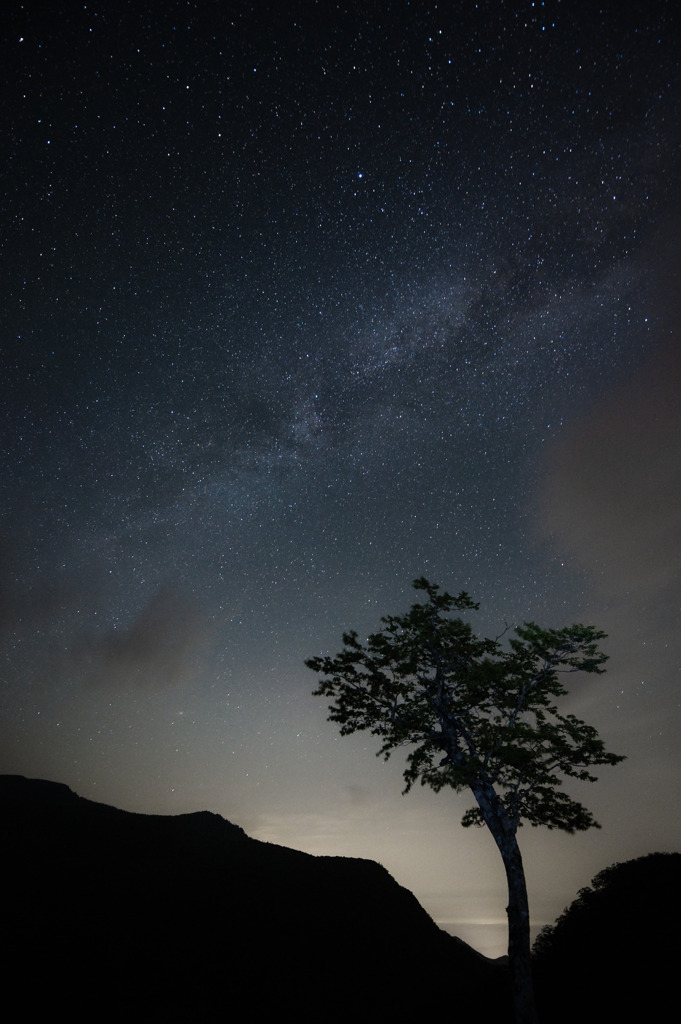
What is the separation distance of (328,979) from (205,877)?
69.9ft

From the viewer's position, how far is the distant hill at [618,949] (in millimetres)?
13195

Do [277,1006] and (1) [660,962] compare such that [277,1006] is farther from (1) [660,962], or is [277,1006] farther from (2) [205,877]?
(1) [660,962]

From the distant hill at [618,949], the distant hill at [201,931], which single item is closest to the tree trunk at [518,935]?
the distant hill at [618,949]

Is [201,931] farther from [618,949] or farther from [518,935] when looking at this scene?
[518,935]

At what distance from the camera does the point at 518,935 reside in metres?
13.5

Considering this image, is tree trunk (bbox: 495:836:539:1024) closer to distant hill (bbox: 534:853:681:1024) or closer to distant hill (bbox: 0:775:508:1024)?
distant hill (bbox: 534:853:681:1024)

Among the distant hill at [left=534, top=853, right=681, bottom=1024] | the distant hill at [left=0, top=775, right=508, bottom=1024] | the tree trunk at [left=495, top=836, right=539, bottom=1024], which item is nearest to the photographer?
the tree trunk at [left=495, top=836, right=539, bottom=1024]

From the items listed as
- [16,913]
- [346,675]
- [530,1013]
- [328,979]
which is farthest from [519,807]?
[16,913]

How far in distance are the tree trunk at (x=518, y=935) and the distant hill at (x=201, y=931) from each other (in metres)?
8.82

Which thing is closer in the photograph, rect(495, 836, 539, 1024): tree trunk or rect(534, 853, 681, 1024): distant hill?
rect(495, 836, 539, 1024): tree trunk

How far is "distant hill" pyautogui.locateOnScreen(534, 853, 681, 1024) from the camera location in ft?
43.3

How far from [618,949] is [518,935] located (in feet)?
15.4

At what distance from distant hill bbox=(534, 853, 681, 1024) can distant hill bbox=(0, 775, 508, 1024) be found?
480 centimetres

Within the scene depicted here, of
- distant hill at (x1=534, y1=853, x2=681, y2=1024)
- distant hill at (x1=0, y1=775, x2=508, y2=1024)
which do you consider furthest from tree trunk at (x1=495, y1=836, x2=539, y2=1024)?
distant hill at (x1=0, y1=775, x2=508, y2=1024)
